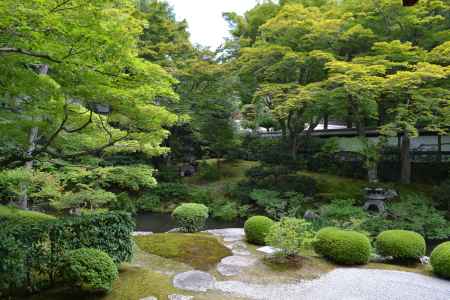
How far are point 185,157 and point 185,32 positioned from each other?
22.0 feet

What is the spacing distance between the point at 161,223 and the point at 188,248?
634cm

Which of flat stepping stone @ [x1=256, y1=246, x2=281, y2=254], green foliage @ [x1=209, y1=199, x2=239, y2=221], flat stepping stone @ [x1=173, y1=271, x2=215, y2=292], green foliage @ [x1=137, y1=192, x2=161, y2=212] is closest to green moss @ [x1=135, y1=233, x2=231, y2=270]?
flat stepping stone @ [x1=173, y1=271, x2=215, y2=292]

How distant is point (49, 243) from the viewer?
183 inches

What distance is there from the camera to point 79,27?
3297 millimetres

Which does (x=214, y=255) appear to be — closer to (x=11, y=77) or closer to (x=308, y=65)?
(x=11, y=77)

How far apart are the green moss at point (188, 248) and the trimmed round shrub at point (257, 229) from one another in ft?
2.43

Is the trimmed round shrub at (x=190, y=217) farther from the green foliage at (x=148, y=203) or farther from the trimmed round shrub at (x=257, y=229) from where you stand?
the green foliage at (x=148, y=203)

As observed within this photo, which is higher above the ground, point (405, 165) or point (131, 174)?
point (405, 165)

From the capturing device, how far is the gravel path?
16.6ft

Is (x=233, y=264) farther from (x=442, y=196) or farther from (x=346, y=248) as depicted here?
(x=442, y=196)

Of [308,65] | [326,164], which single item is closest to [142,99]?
[308,65]

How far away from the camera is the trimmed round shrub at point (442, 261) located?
5892 millimetres

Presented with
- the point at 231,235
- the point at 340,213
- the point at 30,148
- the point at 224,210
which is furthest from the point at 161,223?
the point at 30,148

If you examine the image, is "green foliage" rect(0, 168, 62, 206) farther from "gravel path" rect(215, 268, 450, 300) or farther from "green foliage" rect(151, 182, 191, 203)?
"green foliage" rect(151, 182, 191, 203)
